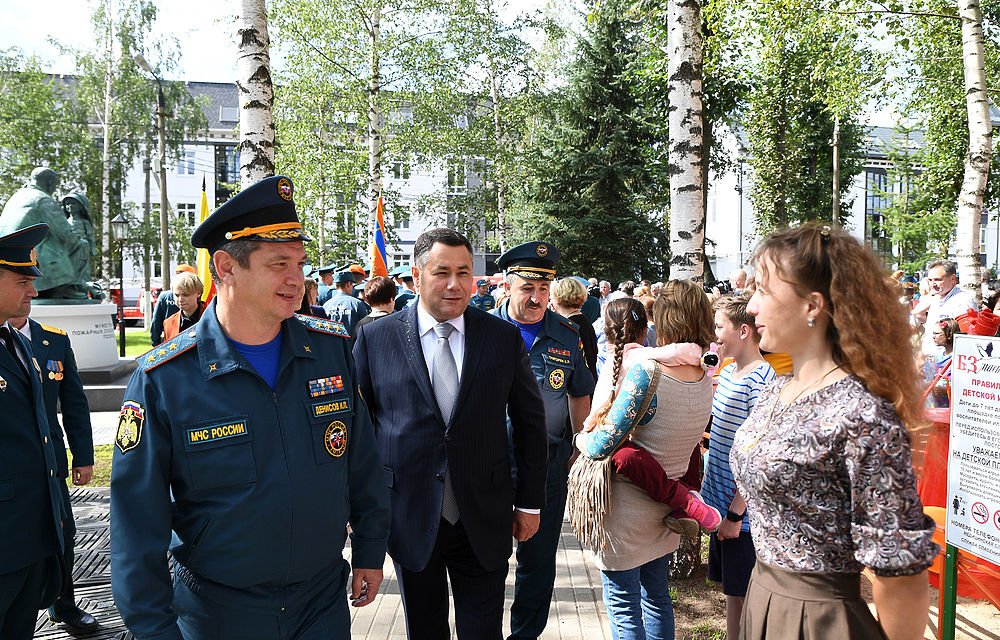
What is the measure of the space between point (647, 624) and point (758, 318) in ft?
6.37

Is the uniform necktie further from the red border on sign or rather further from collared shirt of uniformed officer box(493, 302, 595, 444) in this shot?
the red border on sign

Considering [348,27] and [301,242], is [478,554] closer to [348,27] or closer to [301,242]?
[301,242]

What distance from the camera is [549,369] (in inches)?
183

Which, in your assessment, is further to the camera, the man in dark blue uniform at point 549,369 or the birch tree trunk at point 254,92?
the birch tree trunk at point 254,92

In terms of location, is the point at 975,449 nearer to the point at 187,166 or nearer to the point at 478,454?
the point at 478,454

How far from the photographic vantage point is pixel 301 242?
268 cm

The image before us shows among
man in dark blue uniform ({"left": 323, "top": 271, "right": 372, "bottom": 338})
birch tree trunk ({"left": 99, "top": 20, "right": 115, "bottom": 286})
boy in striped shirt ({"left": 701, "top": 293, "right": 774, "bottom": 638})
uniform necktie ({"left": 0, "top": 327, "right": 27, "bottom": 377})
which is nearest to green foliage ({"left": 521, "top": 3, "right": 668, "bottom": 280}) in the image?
man in dark blue uniform ({"left": 323, "top": 271, "right": 372, "bottom": 338})

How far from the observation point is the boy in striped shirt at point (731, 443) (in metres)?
3.60

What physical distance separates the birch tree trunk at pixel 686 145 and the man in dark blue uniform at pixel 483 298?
7.39 meters

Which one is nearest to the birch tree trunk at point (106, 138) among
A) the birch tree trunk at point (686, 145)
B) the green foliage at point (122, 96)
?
the green foliage at point (122, 96)

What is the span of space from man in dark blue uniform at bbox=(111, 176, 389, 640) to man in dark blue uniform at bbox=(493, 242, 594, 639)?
171cm

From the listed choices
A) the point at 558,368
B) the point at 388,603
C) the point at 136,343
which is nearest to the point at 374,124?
the point at 136,343

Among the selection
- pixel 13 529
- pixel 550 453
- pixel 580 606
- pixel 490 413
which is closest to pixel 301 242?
pixel 490 413

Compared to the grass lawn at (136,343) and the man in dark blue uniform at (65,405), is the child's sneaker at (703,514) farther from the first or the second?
the grass lawn at (136,343)
